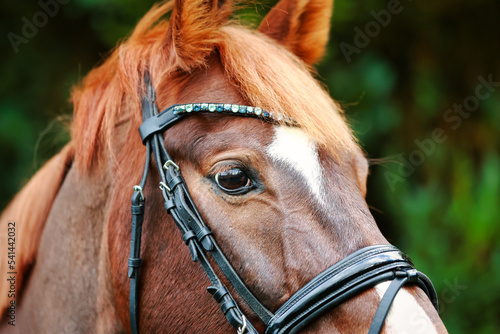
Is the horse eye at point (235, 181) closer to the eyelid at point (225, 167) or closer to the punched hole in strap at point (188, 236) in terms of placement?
the eyelid at point (225, 167)

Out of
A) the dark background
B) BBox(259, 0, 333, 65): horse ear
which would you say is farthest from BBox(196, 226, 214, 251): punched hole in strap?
the dark background

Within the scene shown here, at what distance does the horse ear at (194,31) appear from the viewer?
5.00ft

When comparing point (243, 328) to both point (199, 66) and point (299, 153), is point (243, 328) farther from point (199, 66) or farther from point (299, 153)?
point (199, 66)

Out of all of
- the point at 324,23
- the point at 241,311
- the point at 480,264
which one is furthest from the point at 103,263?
the point at 480,264

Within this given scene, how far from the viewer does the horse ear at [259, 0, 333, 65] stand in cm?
201

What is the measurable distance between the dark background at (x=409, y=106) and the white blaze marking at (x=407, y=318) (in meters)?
2.29

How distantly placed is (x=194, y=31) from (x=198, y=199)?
2.01 feet

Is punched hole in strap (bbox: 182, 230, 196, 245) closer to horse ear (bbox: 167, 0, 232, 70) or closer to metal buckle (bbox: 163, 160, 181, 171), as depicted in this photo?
metal buckle (bbox: 163, 160, 181, 171)

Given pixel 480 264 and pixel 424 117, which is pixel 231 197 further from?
pixel 424 117

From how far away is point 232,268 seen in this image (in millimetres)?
1328

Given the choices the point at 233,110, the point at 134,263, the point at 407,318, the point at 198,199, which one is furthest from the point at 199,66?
the point at 407,318

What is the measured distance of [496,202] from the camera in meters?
3.35

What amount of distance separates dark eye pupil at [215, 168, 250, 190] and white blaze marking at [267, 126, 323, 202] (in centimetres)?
11

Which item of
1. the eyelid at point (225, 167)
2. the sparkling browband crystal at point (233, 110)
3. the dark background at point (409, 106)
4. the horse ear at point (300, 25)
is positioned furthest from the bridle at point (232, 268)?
the dark background at point (409, 106)
